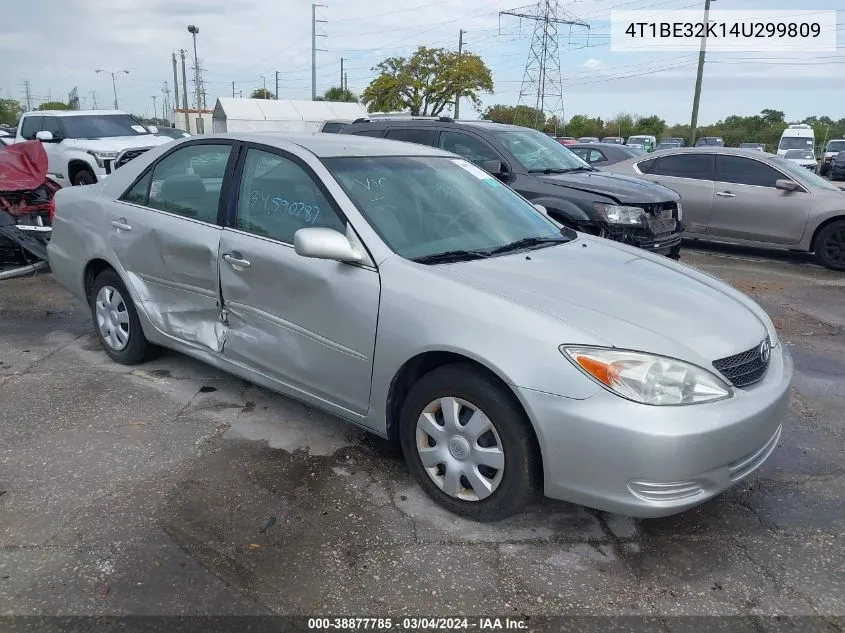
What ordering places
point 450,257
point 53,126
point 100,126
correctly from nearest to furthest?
1. point 450,257
2. point 53,126
3. point 100,126

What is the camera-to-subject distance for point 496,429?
282 centimetres

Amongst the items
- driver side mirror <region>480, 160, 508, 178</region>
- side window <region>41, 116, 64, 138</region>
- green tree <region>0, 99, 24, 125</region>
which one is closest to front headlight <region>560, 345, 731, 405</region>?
driver side mirror <region>480, 160, 508, 178</region>

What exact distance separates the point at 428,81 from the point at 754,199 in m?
36.7

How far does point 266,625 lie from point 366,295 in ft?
4.65

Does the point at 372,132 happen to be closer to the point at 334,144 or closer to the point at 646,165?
the point at 646,165

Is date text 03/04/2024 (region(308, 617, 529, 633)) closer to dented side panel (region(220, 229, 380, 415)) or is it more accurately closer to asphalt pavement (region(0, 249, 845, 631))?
asphalt pavement (region(0, 249, 845, 631))

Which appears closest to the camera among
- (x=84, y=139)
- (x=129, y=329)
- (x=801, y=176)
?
(x=129, y=329)

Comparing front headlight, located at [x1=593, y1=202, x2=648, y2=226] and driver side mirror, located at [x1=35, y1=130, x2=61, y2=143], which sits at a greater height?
driver side mirror, located at [x1=35, y1=130, x2=61, y2=143]

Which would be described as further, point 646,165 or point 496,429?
point 646,165

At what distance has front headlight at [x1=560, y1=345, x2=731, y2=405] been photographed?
2.60 meters

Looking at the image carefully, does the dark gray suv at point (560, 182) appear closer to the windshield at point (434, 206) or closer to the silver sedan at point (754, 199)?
the silver sedan at point (754, 199)

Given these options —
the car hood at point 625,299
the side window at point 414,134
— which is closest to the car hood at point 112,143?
the side window at point 414,134

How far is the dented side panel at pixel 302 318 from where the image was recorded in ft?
10.6

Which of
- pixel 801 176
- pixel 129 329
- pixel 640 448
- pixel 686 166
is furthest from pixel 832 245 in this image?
pixel 129 329
